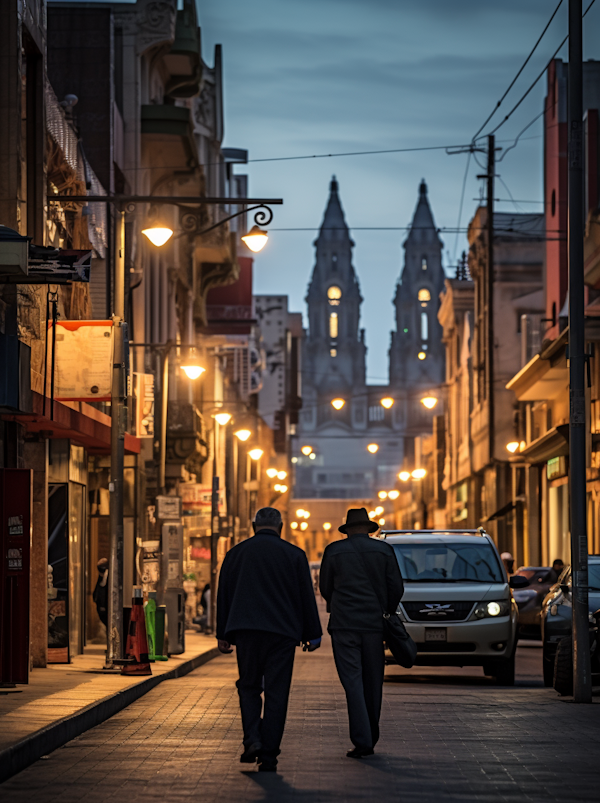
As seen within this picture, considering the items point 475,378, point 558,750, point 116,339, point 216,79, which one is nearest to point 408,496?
point 475,378

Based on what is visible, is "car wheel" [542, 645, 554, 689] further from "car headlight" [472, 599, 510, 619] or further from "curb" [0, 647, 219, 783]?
"curb" [0, 647, 219, 783]

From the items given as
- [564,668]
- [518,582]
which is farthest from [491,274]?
[564,668]

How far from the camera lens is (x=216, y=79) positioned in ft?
187

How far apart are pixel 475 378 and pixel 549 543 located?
15460 mm

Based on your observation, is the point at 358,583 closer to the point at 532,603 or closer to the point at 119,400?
the point at 119,400

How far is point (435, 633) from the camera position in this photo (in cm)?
1958

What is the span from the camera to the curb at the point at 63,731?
406 inches

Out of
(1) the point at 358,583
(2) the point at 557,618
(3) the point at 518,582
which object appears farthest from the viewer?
(3) the point at 518,582

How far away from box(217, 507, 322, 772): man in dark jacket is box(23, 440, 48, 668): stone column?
11.2 m

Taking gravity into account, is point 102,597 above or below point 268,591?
below

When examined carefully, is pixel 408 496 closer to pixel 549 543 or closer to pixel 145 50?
pixel 549 543

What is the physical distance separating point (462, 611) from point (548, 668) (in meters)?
1.70

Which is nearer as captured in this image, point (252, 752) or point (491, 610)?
point (252, 752)

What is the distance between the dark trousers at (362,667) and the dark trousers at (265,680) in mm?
741
